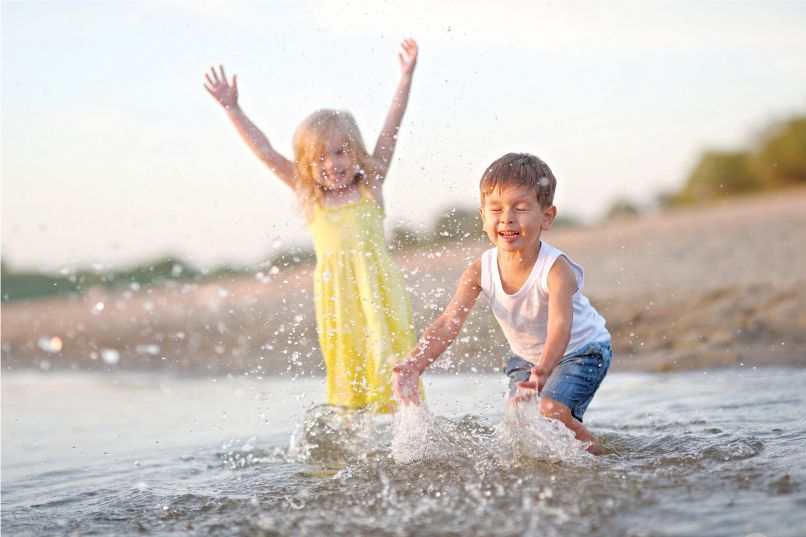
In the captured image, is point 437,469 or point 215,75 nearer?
point 437,469

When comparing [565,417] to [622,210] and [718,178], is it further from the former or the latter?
[718,178]

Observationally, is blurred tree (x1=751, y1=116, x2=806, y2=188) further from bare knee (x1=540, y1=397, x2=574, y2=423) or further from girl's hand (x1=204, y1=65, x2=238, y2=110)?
bare knee (x1=540, y1=397, x2=574, y2=423)

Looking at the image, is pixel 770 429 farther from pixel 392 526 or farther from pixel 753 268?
pixel 753 268

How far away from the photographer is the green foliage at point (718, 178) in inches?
817

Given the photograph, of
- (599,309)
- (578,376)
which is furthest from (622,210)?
(578,376)

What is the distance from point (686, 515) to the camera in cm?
317

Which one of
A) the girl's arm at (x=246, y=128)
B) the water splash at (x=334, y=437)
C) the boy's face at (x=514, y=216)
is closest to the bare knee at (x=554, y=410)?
the boy's face at (x=514, y=216)

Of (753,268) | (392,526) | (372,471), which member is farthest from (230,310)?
(392,526)

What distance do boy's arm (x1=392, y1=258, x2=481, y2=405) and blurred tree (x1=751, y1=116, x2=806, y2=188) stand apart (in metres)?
17.2

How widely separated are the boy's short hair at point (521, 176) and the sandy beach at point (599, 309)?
1.21 m

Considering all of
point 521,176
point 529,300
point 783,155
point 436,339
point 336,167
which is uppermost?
point 783,155

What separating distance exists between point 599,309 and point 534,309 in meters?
4.88

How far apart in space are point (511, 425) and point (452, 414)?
149cm

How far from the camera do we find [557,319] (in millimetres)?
3955
